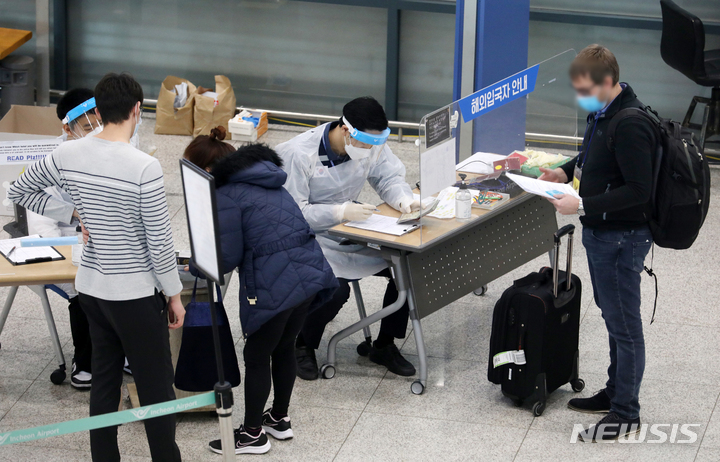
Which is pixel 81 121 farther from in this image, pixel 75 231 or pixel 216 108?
pixel 216 108

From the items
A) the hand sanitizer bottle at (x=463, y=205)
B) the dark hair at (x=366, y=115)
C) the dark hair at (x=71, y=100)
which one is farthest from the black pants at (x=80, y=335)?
the hand sanitizer bottle at (x=463, y=205)

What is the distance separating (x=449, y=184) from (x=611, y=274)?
0.86 m

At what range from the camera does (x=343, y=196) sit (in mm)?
3928

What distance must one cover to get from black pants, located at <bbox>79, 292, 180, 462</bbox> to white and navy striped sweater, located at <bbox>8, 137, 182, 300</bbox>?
0.06 metres

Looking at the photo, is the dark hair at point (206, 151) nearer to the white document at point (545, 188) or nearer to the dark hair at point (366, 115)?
the dark hair at point (366, 115)

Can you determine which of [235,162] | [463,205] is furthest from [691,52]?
[235,162]

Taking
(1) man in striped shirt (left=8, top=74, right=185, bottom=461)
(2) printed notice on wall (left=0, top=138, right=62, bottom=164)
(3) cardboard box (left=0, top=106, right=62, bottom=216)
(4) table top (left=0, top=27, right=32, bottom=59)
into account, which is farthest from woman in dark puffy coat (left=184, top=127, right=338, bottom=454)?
(4) table top (left=0, top=27, right=32, bottom=59)

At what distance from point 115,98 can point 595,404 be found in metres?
2.21

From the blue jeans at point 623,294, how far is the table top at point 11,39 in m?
5.11

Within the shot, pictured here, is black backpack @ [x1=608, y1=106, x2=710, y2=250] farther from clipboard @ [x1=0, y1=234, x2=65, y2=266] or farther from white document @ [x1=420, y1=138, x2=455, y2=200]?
clipboard @ [x1=0, y1=234, x2=65, y2=266]

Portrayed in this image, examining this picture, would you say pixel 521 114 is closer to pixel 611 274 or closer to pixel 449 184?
pixel 449 184

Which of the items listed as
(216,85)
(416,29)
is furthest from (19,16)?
(416,29)

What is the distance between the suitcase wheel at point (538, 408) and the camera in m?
3.48

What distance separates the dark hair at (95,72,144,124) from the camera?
2.58m
